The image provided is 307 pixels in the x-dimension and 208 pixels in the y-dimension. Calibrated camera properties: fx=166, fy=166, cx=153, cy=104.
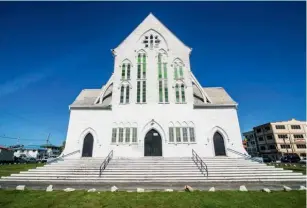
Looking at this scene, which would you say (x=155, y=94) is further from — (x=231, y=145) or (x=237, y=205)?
(x=237, y=205)

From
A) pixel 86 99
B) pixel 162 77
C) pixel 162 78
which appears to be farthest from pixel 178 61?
pixel 86 99

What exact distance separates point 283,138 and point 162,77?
213 ft

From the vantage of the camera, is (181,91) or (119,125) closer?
(119,125)

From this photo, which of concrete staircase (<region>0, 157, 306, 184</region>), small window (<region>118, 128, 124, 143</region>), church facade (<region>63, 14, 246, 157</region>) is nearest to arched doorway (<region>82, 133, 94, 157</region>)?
church facade (<region>63, 14, 246, 157</region>)

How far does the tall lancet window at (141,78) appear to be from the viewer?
19.9 meters

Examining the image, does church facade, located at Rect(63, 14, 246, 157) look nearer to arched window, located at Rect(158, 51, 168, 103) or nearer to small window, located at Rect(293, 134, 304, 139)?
arched window, located at Rect(158, 51, 168, 103)

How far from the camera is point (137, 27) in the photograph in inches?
914

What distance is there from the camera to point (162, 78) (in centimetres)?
2066

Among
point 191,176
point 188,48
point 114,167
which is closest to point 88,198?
point 114,167

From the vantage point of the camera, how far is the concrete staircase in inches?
459

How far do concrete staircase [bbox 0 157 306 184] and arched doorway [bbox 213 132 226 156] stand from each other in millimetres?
2681

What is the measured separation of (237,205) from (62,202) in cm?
823

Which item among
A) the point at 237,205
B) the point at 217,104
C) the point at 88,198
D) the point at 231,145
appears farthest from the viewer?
the point at 217,104

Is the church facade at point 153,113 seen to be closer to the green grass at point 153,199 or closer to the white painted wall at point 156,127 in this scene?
the white painted wall at point 156,127
